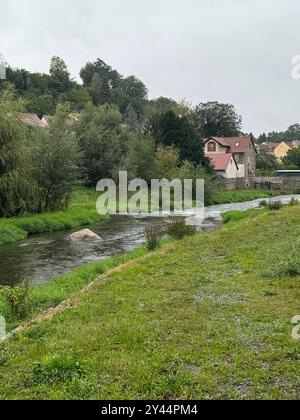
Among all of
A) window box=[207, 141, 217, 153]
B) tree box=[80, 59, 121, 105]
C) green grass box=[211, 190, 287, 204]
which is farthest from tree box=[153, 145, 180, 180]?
tree box=[80, 59, 121, 105]

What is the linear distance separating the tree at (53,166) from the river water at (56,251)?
4597 millimetres

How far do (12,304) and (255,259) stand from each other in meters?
6.95

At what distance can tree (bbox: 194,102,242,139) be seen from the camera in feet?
350

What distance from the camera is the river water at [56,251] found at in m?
17.9

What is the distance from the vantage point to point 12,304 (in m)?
11.8

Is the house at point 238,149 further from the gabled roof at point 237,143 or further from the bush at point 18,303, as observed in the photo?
the bush at point 18,303

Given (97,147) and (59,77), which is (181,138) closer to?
(97,147)

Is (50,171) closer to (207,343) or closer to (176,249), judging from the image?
(176,249)

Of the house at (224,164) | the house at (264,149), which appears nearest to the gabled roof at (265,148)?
the house at (264,149)

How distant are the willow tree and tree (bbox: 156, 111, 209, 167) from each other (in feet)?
117

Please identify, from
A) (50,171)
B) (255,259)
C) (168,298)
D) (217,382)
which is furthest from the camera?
(50,171)

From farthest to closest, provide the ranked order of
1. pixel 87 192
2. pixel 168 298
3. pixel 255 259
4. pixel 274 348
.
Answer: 1. pixel 87 192
2. pixel 255 259
3. pixel 168 298
4. pixel 274 348

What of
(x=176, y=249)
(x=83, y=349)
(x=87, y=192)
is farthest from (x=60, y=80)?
(x=83, y=349)

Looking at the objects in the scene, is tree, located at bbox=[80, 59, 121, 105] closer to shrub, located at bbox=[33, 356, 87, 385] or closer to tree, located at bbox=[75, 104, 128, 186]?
tree, located at bbox=[75, 104, 128, 186]
